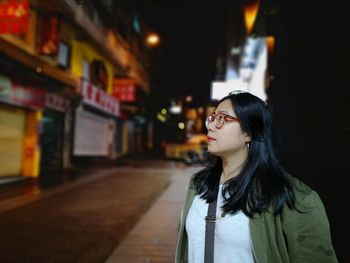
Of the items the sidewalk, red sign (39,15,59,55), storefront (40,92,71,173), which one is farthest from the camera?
storefront (40,92,71,173)

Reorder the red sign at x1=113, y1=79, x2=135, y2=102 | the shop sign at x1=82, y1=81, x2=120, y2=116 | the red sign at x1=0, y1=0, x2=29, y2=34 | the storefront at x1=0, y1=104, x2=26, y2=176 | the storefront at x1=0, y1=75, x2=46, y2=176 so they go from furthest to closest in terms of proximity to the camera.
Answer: the red sign at x1=113, y1=79, x2=135, y2=102 < the shop sign at x1=82, y1=81, x2=120, y2=116 < the storefront at x1=0, y1=104, x2=26, y2=176 < the storefront at x1=0, y1=75, x2=46, y2=176 < the red sign at x1=0, y1=0, x2=29, y2=34

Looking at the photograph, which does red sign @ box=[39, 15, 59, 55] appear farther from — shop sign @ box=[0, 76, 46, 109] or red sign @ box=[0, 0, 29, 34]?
red sign @ box=[0, 0, 29, 34]

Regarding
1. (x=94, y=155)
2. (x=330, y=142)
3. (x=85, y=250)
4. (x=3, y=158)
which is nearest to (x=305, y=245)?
(x=330, y=142)

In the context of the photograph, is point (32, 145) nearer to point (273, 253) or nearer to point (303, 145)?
point (303, 145)

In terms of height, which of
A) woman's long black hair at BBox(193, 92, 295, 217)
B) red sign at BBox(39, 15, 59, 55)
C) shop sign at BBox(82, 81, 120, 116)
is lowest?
woman's long black hair at BBox(193, 92, 295, 217)

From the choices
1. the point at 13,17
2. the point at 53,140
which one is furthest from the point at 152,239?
the point at 53,140

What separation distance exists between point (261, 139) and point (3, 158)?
12404 millimetres

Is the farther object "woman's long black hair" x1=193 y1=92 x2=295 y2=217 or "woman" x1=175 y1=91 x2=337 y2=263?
"woman's long black hair" x1=193 y1=92 x2=295 y2=217

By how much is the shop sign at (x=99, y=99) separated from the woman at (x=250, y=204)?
54.2 feet

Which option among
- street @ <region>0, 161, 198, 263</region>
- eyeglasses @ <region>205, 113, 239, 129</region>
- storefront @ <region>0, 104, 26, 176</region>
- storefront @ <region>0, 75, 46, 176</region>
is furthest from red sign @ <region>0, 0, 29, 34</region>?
eyeglasses @ <region>205, 113, 239, 129</region>

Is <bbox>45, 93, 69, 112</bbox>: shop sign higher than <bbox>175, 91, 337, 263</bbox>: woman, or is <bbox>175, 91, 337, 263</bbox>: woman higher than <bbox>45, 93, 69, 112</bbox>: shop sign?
<bbox>45, 93, 69, 112</bbox>: shop sign

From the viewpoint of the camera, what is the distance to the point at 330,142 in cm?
294

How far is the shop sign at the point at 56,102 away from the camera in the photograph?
586 inches

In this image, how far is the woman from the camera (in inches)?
64.7
